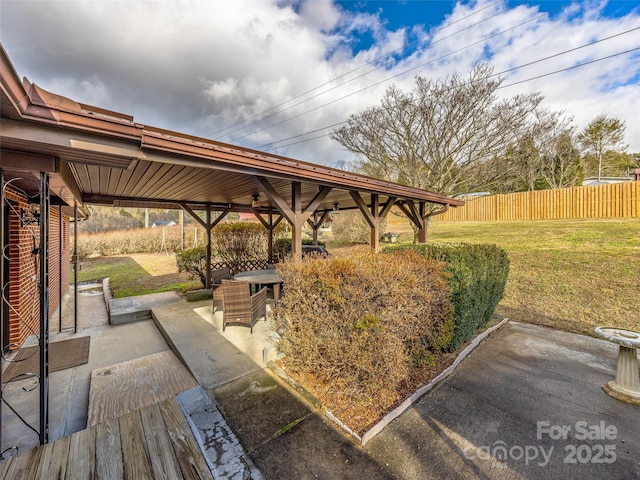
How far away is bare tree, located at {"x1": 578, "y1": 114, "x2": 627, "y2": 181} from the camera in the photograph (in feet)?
58.6

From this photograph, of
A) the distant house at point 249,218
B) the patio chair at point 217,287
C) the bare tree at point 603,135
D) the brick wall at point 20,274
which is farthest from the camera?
the bare tree at point 603,135

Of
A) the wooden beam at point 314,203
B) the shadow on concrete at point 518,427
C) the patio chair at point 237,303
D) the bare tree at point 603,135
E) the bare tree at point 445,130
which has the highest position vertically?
the bare tree at point 603,135

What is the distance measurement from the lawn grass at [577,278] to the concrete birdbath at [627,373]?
2.23 m

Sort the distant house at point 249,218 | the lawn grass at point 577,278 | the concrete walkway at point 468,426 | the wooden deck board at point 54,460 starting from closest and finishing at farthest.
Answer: the wooden deck board at point 54,460, the concrete walkway at point 468,426, the lawn grass at point 577,278, the distant house at point 249,218

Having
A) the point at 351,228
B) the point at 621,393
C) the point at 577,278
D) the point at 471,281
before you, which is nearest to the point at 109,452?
the point at 471,281

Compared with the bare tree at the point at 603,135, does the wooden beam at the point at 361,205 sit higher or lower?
lower

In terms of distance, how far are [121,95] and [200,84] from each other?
3479mm

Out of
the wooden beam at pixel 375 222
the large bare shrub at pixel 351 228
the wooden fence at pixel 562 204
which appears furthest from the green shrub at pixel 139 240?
the wooden fence at pixel 562 204

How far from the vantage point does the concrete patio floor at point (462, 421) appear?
6.71ft

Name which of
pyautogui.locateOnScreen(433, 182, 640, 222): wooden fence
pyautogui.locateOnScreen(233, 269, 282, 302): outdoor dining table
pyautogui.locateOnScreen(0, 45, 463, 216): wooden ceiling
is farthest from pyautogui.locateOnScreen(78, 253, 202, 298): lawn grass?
pyautogui.locateOnScreen(433, 182, 640, 222): wooden fence

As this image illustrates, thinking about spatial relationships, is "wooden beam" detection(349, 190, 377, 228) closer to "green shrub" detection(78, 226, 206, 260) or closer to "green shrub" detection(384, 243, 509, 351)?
"green shrub" detection(384, 243, 509, 351)

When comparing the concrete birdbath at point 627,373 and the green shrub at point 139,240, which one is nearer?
the concrete birdbath at point 627,373

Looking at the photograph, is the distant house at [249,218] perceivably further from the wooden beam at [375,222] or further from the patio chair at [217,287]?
the wooden beam at [375,222]

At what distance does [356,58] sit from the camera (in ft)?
41.8
